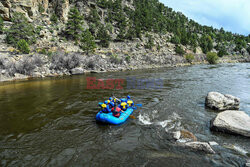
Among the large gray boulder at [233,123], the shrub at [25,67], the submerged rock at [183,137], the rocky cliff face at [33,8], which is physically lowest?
the submerged rock at [183,137]

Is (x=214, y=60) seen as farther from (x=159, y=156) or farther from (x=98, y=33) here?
(x=159, y=156)

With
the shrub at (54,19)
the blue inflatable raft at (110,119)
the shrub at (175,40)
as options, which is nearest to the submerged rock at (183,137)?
the blue inflatable raft at (110,119)

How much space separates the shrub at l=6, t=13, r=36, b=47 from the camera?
125 feet

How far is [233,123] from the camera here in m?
5.54

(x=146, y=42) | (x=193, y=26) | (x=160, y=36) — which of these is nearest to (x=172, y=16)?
(x=193, y=26)

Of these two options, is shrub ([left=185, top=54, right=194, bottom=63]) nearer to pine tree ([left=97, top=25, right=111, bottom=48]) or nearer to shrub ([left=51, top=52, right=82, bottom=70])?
pine tree ([left=97, top=25, right=111, bottom=48])

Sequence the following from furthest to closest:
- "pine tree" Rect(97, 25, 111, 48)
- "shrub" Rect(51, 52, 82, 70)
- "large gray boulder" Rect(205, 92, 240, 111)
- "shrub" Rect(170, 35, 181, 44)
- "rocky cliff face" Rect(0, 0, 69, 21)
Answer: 1. "shrub" Rect(170, 35, 181, 44)
2. "pine tree" Rect(97, 25, 111, 48)
3. "rocky cliff face" Rect(0, 0, 69, 21)
4. "shrub" Rect(51, 52, 82, 70)
5. "large gray boulder" Rect(205, 92, 240, 111)

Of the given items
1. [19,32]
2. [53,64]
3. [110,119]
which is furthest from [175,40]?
[110,119]

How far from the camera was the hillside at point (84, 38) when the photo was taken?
32.5 meters

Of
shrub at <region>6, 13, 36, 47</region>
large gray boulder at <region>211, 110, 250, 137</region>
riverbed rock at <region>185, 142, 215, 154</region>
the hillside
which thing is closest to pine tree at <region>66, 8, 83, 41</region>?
the hillside

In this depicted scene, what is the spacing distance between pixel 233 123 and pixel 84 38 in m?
44.0

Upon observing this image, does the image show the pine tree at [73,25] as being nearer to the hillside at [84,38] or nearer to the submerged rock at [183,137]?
the hillside at [84,38]

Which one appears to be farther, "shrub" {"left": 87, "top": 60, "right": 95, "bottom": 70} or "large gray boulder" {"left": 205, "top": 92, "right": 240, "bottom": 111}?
"shrub" {"left": 87, "top": 60, "right": 95, "bottom": 70}

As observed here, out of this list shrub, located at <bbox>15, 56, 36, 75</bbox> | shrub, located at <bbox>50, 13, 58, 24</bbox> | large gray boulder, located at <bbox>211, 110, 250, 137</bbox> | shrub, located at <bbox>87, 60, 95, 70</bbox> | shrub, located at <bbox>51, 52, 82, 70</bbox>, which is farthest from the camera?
shrub, located at <bbox>50, 13, 58, 24</bbox>
